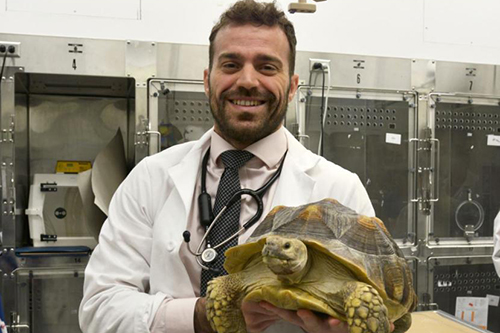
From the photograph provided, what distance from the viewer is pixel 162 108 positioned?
8.81ft

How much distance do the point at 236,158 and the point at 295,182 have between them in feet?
0.54

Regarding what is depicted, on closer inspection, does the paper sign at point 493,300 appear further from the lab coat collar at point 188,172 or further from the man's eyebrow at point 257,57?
the man's eyebrow at point 257,57

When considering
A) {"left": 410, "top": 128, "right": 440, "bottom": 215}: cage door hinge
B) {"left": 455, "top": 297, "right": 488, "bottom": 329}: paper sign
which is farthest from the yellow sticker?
{"left": 455, "top": 297, "right": 488, "bottom": 329}: paper sign

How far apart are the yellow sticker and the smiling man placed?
5.57ft

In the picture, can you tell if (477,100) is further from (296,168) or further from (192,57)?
(296,168)

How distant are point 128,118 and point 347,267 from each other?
2.39m

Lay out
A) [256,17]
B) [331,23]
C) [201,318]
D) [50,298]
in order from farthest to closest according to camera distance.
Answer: [331,23]
[50,298]
[256,17]
[201,318]

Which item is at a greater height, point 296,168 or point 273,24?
point 273,24

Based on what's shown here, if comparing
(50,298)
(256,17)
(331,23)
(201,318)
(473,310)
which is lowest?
(473,310)

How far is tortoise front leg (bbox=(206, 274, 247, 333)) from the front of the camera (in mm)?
1033

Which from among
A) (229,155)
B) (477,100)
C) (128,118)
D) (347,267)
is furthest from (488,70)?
(347,267)

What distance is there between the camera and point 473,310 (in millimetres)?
3129

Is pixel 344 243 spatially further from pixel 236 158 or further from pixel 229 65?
pixel 229 65

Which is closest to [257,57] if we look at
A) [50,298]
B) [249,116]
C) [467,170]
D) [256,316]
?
[249,116]
